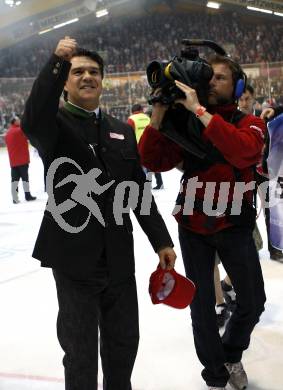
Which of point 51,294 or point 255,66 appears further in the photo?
point 255,66

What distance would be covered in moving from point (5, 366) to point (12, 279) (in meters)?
1.62

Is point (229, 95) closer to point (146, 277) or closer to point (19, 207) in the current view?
point (146, 277)

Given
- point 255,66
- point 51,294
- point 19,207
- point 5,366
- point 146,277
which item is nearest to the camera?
point 5,366

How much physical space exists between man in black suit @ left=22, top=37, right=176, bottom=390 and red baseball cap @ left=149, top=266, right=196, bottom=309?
4.9 inches

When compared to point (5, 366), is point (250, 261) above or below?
above

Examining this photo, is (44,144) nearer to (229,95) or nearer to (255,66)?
(229,95)

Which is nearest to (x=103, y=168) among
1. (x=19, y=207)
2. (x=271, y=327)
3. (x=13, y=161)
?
(x=271, y=327)

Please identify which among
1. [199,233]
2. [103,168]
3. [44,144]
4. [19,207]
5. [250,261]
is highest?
[44,144]

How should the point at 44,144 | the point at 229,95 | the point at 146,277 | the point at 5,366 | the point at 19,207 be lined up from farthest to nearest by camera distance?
the point at 19,207 < the point at 146,277 < the point at 5,366 < the point at 229,95 < the point at 44,144

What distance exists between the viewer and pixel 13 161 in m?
8.70

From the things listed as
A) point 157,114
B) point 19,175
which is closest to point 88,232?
point 157,114

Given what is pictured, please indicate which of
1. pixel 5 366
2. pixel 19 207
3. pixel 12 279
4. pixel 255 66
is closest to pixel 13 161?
pixel 19 207

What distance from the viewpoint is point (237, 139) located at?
6.10ft

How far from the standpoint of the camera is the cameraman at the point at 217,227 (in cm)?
200
